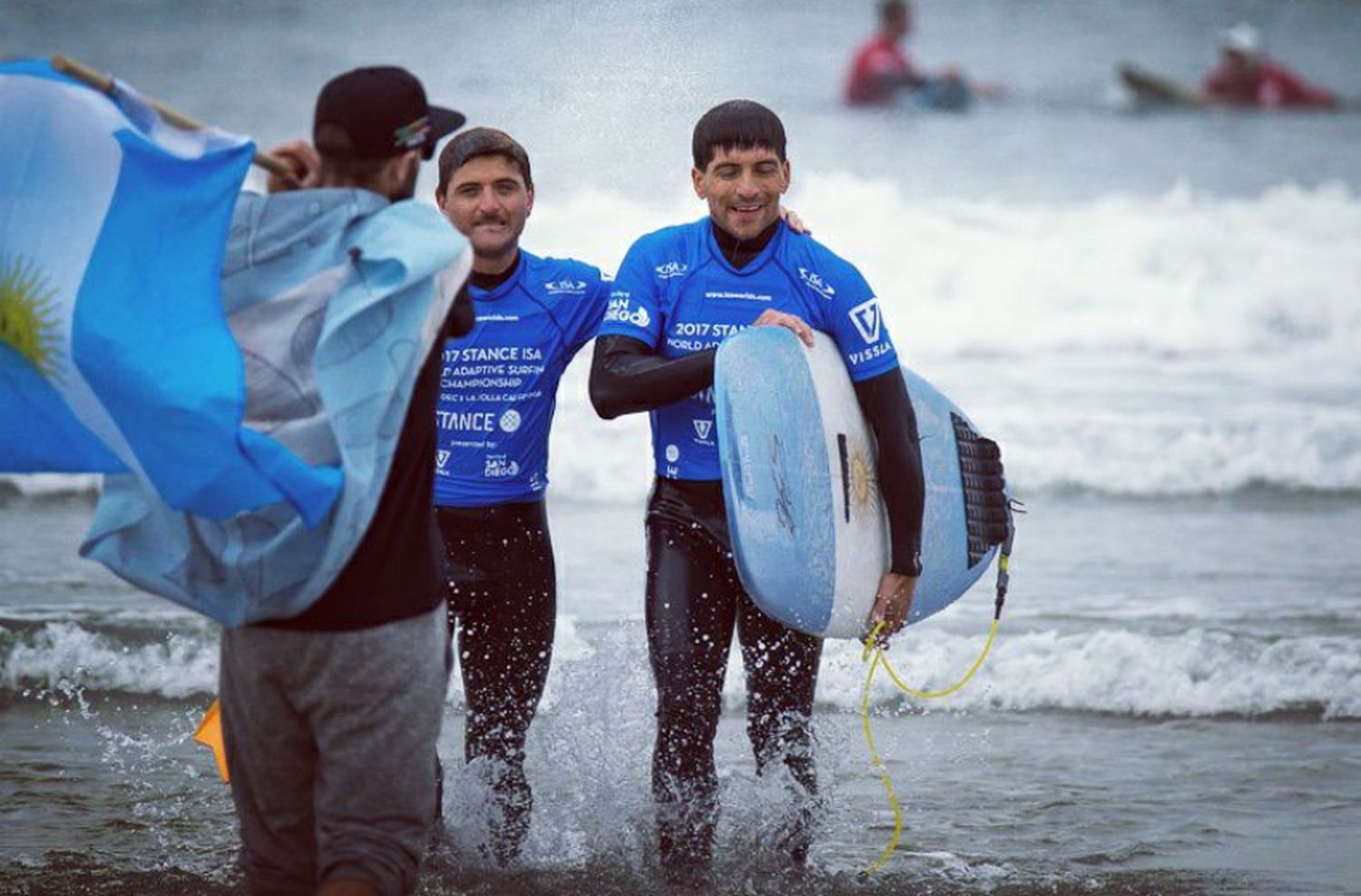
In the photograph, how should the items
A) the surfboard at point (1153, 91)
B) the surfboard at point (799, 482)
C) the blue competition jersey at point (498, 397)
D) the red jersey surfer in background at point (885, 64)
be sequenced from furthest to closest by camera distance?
1. the surfboard at point (1153, 91)
2. the red jersey surfer in background at point (885, 64)
3. the blue competition jersey at point (498, 397)
4. the surfboard at point (799, 482)

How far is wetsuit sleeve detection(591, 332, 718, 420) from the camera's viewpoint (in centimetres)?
436

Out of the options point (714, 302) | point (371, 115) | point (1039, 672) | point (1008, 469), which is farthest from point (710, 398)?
point (1008, 469)

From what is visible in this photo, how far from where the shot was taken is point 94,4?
69.9ft

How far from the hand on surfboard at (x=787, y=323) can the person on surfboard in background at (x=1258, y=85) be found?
21.4m

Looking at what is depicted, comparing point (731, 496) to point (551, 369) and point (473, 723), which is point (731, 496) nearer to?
point (551, 369)

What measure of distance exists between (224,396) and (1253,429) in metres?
9.90

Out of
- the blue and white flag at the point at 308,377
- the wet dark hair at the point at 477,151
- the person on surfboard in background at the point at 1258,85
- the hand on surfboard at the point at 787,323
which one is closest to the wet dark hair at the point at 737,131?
the hand on surfboard at the point at 787,323

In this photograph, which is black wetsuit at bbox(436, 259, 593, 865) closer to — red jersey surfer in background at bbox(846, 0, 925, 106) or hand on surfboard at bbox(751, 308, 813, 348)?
hand on surfboard at bbox(751, 308, 813, 348)

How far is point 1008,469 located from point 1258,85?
49.4ft

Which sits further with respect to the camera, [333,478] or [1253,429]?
[1253,429]

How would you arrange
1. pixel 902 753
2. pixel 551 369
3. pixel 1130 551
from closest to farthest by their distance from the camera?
pixel 551 369
pixel 902 753
pixel 1130 551

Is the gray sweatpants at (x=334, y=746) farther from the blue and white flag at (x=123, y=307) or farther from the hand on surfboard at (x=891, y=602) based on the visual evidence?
the hand on surfboard at (x=891, y=602)

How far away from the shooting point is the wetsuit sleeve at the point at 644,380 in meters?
4.36

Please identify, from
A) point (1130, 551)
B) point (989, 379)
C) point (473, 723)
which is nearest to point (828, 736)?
point (473, 723)
